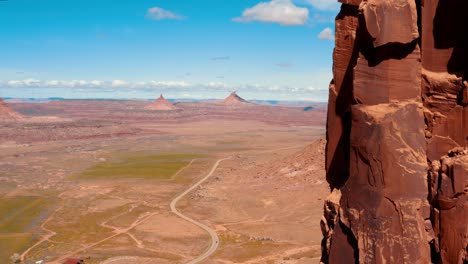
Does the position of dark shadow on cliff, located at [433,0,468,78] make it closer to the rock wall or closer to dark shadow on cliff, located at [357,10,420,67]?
the rock wall

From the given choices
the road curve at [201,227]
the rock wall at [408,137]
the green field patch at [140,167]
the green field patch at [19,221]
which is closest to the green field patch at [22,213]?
the green field patch at [19,221]

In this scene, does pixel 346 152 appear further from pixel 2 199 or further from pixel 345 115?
pixel 2 199

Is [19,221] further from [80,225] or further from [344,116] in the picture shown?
[344,116]

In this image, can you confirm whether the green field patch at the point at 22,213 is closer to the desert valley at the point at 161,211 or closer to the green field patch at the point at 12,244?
the desert valley at the point at 161,211

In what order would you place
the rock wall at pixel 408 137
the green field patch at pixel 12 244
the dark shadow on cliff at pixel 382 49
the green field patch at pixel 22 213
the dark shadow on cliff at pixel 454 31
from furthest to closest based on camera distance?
the green field patch at pixel 22 213 → the green field patch at pixel 12 244 → the dark shadow on cliff at pixel 454 31 → the dark shadow on cliff at pixel 382 49 → the rock wall at pixel 408 137

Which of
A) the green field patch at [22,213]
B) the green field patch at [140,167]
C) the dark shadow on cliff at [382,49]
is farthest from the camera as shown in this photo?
the green field patch at [140,167]
